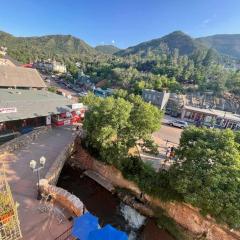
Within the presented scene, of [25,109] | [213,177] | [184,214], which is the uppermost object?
[213,177]

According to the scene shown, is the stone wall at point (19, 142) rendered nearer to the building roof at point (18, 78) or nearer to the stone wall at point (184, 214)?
the stone wall at point (184, 214)

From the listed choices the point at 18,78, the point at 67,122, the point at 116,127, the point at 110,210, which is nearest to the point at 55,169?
the point at 110,210

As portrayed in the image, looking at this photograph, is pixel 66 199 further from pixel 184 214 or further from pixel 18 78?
pixel 18 78

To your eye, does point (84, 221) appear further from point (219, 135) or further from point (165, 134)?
point (165, 134)

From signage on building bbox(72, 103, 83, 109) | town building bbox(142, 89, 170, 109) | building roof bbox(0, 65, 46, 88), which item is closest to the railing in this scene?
signage on building bbox(72, 103, 83, 109)

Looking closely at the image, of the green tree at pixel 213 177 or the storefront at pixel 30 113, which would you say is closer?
the green tree at pixel 213 177

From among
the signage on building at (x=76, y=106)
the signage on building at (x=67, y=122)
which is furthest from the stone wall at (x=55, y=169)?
the signage on building at (x=76, y=106)

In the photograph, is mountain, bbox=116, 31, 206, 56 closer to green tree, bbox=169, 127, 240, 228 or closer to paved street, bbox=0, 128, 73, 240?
paved street, bbox=0, 128, 73, 240
